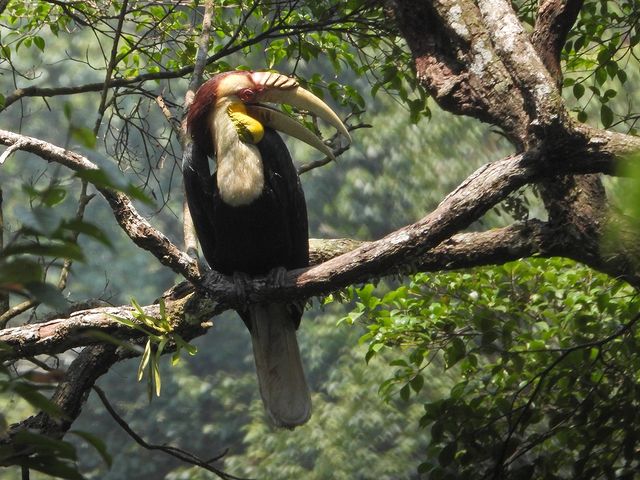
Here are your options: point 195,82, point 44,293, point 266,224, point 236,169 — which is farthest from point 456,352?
point 44,293

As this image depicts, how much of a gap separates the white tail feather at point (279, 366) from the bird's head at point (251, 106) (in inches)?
20.1

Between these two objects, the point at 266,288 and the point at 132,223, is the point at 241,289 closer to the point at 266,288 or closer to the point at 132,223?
the point at 266,288

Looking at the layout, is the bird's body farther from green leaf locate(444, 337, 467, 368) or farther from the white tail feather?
green leaf locate(444, 337, 467, 368)

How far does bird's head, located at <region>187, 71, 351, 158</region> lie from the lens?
7.88 feet

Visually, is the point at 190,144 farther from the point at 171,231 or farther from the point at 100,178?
the point at 171,231

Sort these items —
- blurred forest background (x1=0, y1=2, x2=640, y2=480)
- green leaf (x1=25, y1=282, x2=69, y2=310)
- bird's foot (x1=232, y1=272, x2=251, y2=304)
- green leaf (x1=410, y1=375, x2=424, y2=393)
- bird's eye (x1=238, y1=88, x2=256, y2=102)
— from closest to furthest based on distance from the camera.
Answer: green leaf (x1=25, y1=282, x2=69, y2=310) < bird's foot (x1=232, y1=272, x2=251, y2=304) < green leaf (x1=410, y1=375, x2=424, y2=393) < bird's eye (x1=238, y1=88, x2=256, y2=102) < blurred forest background (x1=0, y1=2, x2=640, y2=480)

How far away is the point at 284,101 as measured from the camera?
8.15 ft

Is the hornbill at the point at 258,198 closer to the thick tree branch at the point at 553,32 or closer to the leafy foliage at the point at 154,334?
the leafy foliage at the point at 154,334

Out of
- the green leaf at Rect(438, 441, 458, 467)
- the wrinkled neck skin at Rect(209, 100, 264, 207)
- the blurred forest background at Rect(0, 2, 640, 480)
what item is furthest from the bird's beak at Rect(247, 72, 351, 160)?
the blurred forest background at Rect(0, 2, 640, 480)

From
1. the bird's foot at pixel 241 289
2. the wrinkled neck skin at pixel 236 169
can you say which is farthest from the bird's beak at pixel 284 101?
the bird's foot at pixel 241 289

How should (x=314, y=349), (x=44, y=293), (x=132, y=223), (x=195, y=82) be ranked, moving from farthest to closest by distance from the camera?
1. (x=314, y=349)
2. (x=195, y=82)
3. (x=132, y=223)
4. (x=44, y=293)

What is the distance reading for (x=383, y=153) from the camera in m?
6.82

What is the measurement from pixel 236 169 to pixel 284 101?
30 centimetres

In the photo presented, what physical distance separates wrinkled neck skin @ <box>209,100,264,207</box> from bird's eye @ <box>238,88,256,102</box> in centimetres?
12
